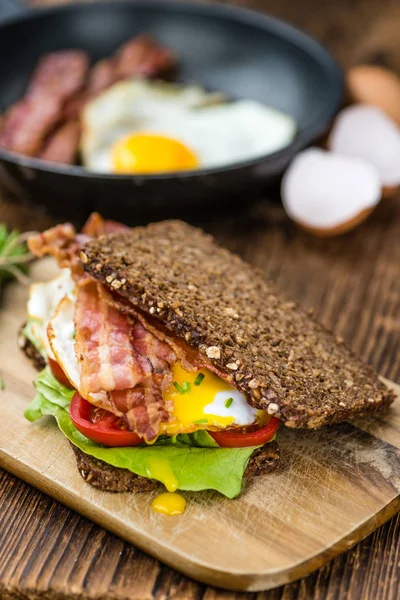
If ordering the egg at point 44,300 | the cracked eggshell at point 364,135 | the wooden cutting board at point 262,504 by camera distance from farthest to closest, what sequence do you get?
the cracked eggshell at point 364,135
the egg at point 44,300
the wooden cutting board at point 262,504

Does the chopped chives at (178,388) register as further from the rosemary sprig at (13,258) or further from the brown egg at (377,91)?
the brown egg at (377,91)

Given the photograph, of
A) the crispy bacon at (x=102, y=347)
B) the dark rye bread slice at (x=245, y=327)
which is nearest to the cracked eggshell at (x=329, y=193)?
the dark rye bread slice at (x=245, y=327)

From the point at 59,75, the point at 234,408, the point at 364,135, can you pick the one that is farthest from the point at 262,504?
the point at 59,75

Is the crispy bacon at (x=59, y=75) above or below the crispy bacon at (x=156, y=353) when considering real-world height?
below

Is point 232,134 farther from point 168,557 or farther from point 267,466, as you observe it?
point 168,557

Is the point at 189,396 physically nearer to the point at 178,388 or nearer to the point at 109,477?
the point at 178,388

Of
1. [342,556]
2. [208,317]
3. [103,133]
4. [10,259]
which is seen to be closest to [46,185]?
[10,259]
